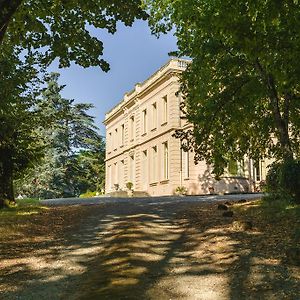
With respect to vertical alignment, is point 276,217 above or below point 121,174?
below

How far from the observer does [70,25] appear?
415 inches

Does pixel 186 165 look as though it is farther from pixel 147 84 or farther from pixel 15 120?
pixel 15 120

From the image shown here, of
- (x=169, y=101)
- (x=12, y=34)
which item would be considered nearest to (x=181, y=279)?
(x=12, y=34)

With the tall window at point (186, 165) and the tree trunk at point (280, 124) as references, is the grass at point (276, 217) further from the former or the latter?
the tall window at point (186, 165)

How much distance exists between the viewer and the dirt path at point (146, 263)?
6051mm

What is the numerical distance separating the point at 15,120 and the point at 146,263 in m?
8.02

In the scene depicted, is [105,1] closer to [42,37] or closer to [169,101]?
[42,37]

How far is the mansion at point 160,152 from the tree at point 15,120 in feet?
40.7

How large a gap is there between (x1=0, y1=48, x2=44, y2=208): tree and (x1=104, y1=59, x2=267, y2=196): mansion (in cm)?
1240

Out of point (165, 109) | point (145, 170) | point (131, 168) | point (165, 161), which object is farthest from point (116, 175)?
point (165, 109)

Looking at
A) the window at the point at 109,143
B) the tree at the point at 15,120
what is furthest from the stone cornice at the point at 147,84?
the tree at the point at 15,120

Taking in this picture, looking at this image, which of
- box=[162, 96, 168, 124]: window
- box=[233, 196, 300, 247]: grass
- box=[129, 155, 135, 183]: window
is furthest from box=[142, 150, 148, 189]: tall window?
box=[233, 196, 300, 247]: grass

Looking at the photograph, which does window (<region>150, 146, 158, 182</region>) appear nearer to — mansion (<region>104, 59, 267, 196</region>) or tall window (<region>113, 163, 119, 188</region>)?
mansion (<region>104, 59, 267, 196</region>)

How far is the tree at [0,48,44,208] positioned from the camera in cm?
1317
